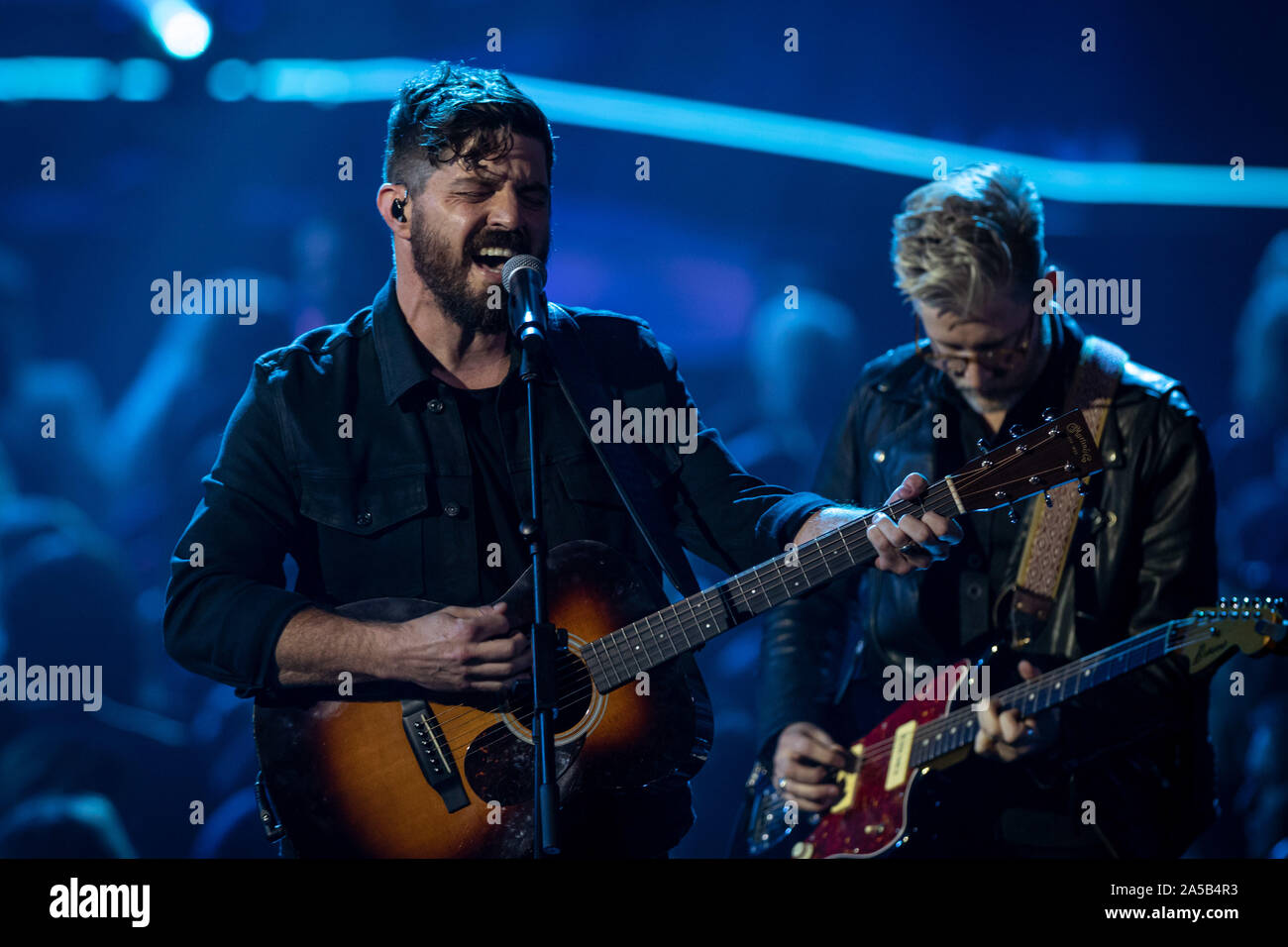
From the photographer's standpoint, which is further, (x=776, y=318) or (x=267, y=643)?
(x=776, y=318)

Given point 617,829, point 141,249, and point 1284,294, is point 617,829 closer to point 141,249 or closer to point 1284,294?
point 141,249

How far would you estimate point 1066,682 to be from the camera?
8.94 ft

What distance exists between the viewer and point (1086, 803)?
2.75m

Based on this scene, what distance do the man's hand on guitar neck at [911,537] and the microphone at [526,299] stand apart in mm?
848

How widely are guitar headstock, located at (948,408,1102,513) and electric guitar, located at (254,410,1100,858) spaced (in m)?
0.30

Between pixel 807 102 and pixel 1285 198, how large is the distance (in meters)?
1.28

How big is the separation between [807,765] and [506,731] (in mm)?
758

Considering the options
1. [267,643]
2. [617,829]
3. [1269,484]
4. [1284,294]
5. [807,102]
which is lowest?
[617,829]

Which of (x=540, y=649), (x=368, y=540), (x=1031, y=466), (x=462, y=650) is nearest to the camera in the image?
(x=540, y=649)

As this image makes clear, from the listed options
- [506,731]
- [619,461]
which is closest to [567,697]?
[506,731]

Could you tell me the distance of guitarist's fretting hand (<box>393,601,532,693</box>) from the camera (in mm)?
2611

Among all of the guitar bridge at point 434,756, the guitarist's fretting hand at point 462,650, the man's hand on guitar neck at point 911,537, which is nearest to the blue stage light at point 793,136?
the man's hand on guitar neck at point 911,537

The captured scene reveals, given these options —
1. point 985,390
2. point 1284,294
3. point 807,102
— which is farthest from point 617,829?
point 1284,294

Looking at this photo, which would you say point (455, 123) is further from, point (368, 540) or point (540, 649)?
point (540, 649)
